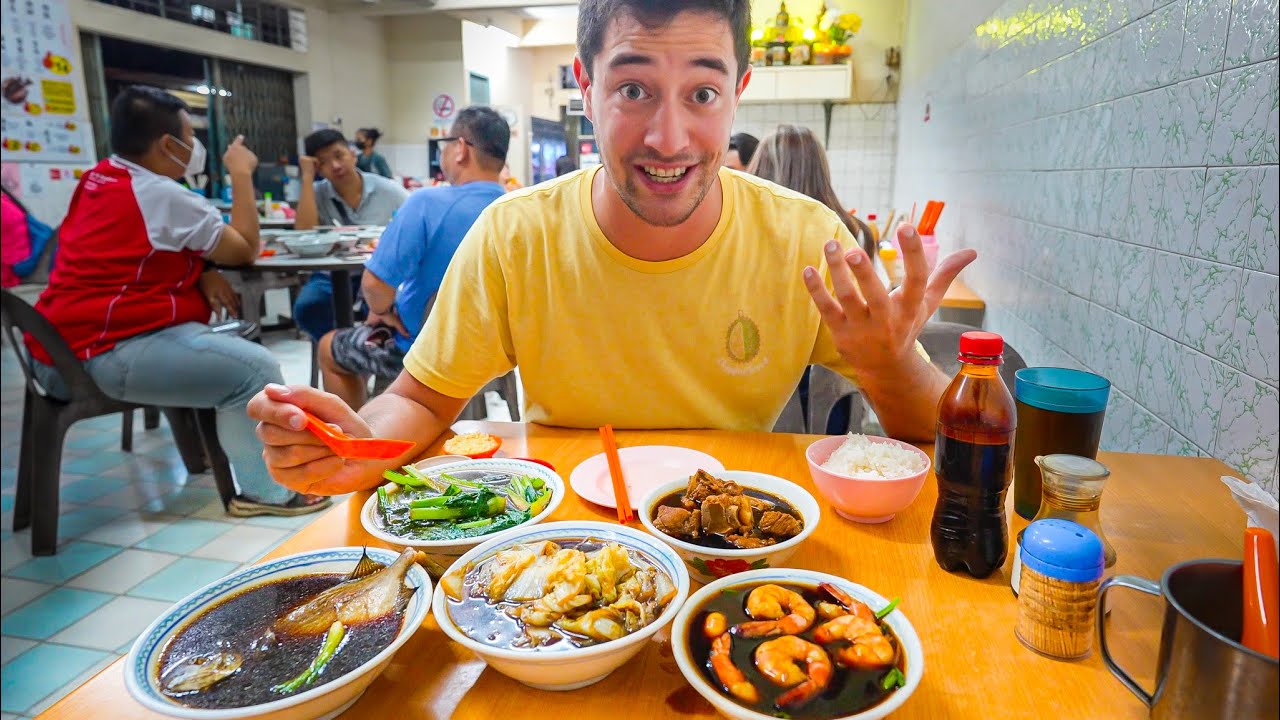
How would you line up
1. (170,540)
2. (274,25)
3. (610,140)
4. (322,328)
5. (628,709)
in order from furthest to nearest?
1. (274,25)
2. (322,328)
3. (170,540)
4. (610,140)
5. (628,709)

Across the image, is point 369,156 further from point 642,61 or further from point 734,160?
point 642,61

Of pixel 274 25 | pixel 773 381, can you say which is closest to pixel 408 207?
pixel 773 381

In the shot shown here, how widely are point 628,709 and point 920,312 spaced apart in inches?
30.4

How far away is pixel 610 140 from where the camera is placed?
143 cm

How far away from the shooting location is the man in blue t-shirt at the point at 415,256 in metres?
3.11

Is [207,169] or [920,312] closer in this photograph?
[920,312]

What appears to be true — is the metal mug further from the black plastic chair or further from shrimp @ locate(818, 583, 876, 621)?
the black plastic chair

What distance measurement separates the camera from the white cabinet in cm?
716

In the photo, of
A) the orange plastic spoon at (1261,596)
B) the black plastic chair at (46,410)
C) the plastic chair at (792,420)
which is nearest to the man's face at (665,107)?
the orange plastic spoon at (1261,596)

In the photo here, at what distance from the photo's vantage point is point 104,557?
9.41 ft

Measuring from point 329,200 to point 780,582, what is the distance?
5582 millimetres

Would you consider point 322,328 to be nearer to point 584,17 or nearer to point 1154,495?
point 584,17

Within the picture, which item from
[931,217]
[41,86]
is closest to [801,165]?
[931,217]

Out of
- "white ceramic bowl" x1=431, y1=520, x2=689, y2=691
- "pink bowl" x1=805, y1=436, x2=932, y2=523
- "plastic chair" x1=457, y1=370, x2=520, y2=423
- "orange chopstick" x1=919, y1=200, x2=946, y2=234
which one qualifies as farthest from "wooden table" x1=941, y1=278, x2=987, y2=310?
"white ceramic bowl" x1=431, y1=520, x2=689, y2=691
